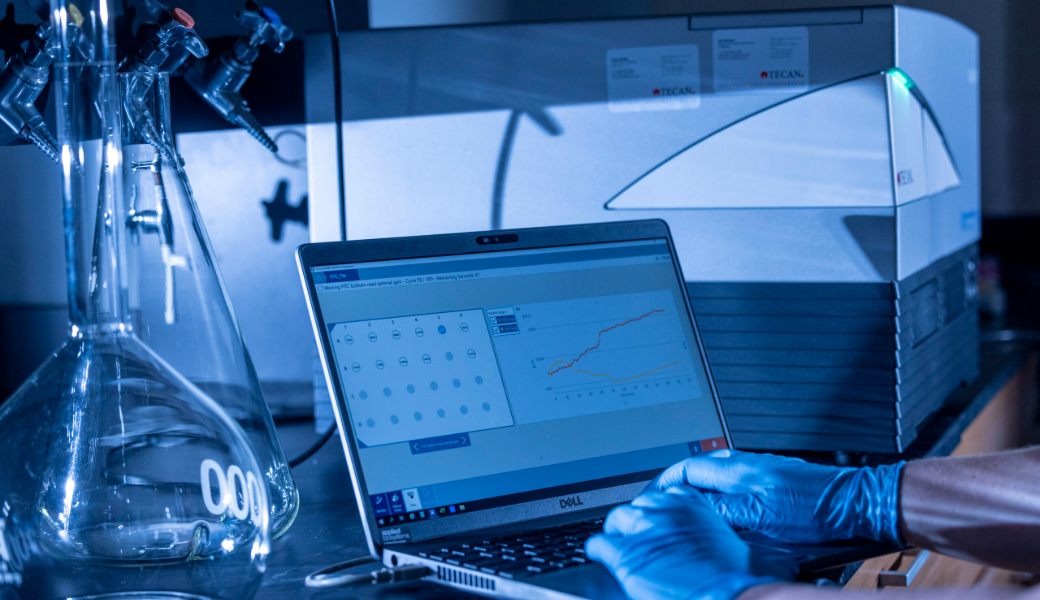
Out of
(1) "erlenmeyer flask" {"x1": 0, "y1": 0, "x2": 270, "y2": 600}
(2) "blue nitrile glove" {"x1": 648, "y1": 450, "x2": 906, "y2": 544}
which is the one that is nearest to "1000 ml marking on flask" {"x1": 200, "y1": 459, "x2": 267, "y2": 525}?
(1) "erlenmeyer flask" {"x1": 0, "y1": 0, "x2": 270, "y2": 600}

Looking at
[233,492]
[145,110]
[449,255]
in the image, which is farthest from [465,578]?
[145,110]

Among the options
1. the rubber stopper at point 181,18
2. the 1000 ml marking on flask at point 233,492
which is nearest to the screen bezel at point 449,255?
the 1000 ml marking on flask at point 233,492


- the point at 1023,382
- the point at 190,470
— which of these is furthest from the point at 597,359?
the point at 1023,382

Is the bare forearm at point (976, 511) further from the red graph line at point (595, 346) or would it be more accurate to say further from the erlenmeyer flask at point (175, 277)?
the erlenmeyer flask at point (175, 277)

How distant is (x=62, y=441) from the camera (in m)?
0.61

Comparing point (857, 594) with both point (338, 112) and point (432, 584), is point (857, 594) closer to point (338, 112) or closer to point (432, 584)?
point (432, 584)

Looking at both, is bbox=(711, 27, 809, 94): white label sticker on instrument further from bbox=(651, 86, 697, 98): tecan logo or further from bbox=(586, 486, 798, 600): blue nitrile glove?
bbox=(586, 486, 798, 600): blue nitrile glove

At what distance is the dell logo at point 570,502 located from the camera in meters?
0.75

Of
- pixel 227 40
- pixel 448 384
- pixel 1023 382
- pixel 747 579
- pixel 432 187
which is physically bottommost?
pixel 1023 382

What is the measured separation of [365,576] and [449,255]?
0.91 feet

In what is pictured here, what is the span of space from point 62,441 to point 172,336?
110mm

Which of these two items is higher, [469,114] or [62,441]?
[469,114]

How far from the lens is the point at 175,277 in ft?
2.26

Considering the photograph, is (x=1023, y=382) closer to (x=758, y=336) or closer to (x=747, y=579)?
(x=758, y=336)
